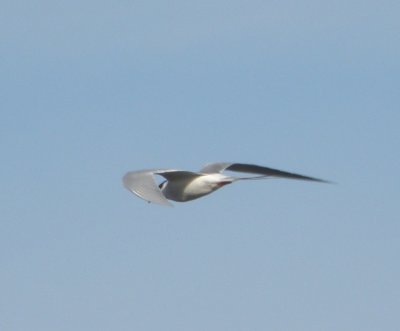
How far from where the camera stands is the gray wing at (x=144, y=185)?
108ft

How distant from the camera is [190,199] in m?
38.0

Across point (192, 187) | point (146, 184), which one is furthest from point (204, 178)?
point (146, 184)

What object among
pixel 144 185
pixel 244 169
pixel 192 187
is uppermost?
pixel 244 169


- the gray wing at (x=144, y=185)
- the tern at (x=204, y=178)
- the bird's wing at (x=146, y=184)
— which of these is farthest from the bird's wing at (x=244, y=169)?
the gray wing at (x=144, y=185)

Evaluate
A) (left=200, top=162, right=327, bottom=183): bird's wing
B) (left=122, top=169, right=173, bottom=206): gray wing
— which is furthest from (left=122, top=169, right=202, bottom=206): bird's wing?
(left=200, top=162, right=327, bottom=183): bird's wing

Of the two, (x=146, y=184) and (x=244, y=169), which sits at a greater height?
(x=244, y=169)

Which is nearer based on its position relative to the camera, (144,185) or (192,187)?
(144,185)

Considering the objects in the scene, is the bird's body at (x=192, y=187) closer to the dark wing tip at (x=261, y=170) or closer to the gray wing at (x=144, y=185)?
the dark wing tip at (x=261, y=170)

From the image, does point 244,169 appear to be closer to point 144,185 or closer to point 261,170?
point 261,170

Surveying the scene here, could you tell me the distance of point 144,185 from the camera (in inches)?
1331

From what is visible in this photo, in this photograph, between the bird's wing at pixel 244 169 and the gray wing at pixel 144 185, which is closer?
the gray wing at pixel 144 185

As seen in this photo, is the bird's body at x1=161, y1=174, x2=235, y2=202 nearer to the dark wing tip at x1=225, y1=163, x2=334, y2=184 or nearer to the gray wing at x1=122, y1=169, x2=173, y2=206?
the dark wing tip at x1=225, y1=163, x2=334, y2=184

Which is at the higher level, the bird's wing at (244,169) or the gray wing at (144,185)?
the bird's wing at (244,169)

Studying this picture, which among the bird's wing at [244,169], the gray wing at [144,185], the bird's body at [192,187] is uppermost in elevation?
the bird's wing at [244,169]
